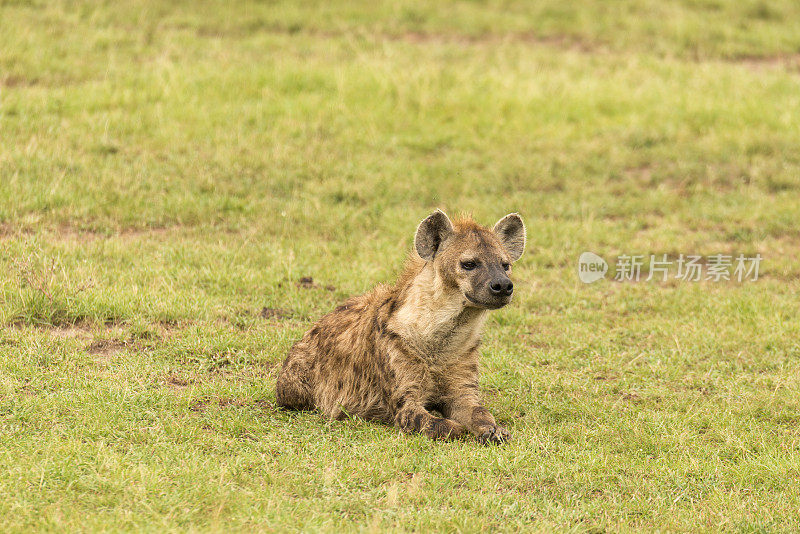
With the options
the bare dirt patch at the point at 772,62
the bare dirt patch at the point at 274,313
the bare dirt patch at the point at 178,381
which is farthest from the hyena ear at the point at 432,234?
the bare dirt patch at the point at 772,62

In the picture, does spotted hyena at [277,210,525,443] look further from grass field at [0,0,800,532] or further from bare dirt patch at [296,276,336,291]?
bare dirt patch at [296,276,336,291]

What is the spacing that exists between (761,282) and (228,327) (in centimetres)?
445

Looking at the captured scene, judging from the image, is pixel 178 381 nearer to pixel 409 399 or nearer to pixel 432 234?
pixel 409 399

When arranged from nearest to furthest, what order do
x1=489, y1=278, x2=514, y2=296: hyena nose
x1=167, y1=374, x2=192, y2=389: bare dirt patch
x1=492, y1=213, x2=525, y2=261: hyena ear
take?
x1=489, y1=278, x2=514, y2=296: hyena nose < x1=492, y1=213, x2=525, y2=261: hyena ear < x1=167, y1=374, x2=192, y2=389: bare dirt patch

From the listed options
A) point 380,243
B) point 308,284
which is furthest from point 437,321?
point 380,243

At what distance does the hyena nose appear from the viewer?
5.16 m

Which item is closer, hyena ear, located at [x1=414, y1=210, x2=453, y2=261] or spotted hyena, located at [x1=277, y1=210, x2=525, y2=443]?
spotted hyena, located at [x1=277, y1=210, x2=525, y2=443]

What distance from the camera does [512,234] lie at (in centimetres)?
589

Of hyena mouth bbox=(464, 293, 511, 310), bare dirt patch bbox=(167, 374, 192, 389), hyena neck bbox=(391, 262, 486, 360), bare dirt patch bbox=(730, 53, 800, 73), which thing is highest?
bare dirt patch bbox=(730, 53, 800, 73)

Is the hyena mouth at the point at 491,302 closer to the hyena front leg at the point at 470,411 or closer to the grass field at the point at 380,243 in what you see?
the hyena front leg at the point at 470,411

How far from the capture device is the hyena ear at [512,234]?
19.1 ft

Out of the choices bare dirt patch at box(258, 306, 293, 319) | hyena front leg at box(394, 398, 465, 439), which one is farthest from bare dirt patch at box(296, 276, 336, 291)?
hyena front leg at box(394, 398, 465, 439)

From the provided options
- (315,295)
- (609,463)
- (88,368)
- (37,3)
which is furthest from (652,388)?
(37,3)

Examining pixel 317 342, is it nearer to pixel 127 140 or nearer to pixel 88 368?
pixel 88 368
